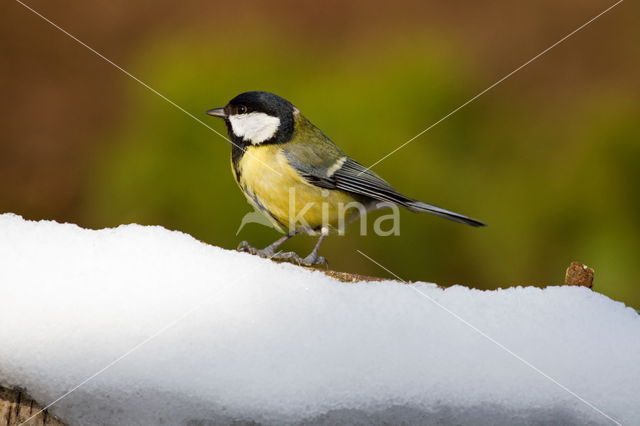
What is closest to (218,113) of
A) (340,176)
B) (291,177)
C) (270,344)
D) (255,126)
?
(255,126)

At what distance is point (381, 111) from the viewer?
2.43 metres

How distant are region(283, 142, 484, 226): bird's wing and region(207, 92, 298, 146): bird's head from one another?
56 mm

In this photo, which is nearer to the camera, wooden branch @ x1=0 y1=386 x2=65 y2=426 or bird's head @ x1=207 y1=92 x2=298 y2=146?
wooden branch @ x1=0 y1=386 x2=65 y2=426

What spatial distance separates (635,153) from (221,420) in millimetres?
1815

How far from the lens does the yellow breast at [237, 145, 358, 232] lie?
202 cm

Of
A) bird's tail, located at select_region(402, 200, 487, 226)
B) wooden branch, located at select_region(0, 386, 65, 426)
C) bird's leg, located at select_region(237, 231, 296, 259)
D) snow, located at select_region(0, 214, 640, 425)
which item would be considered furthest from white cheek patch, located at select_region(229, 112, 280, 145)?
wooden branch, located at select_region(0, 386, 65, 426)

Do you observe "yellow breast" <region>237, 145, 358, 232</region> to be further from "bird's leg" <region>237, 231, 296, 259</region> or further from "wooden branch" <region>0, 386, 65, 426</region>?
"wooden branch" <region>0, 386, 65, 426</region>

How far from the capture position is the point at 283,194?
2016mm

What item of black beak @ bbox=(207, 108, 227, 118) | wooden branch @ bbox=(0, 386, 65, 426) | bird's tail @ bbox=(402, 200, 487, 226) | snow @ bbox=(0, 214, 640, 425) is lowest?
wooden branch @ bbox=(0, 386, 65, 426)

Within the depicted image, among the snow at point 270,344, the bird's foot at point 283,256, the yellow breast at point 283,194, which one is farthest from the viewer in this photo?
the yellow breast at point 283,194

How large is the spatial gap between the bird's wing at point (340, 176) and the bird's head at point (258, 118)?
0.06m

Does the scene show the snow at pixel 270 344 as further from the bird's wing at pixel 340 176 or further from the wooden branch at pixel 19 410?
the bird's wing at pixel 340 176

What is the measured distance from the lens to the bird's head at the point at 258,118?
6.66 feet

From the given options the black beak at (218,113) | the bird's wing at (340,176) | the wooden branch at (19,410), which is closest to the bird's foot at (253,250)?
the bird's wing at (340,176)
